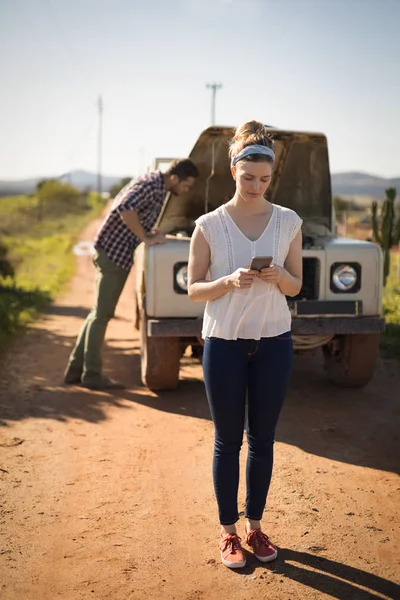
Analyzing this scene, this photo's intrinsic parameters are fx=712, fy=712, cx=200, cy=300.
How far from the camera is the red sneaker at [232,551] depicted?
10.5ft

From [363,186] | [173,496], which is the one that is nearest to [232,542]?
[173,496]

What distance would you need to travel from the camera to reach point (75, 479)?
13.9ft

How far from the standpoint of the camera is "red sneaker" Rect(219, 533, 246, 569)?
319 cm

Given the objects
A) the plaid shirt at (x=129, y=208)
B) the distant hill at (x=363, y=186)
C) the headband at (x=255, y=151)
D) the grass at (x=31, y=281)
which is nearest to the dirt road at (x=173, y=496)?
the plaid shirt at (x=129, y=208)

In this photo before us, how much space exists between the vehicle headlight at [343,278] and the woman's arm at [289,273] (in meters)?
2.49

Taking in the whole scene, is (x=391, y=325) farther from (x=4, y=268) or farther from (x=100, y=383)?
(x=4, y=268)

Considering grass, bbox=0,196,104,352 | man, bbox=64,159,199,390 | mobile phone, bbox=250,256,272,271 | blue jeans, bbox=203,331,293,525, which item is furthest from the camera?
grass, bbox=0,196,104,352

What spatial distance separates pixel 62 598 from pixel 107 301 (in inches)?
134

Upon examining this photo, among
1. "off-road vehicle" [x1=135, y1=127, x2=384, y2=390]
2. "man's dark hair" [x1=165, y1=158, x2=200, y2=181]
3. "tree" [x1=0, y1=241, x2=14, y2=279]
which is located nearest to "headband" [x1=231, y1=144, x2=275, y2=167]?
"off-road vehicle" [x1=135, y1=127, x2=384, y2=390]

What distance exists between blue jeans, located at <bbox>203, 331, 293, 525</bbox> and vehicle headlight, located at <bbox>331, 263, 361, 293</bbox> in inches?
99.8

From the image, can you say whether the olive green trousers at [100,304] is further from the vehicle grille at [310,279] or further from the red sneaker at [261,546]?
the red sneaker at [261,546]

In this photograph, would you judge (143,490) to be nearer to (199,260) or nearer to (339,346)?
(199,260)

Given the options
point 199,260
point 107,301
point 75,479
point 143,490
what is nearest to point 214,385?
point 199,260

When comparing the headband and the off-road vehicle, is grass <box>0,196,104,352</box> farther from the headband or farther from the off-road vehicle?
the headband
